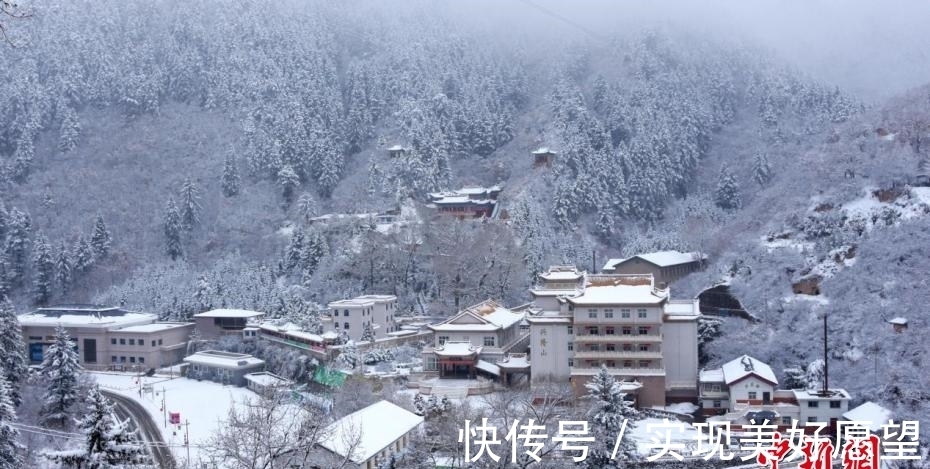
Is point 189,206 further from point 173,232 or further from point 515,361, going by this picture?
point 515,361

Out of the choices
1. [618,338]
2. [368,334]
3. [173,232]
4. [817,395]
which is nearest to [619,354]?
[618,338]

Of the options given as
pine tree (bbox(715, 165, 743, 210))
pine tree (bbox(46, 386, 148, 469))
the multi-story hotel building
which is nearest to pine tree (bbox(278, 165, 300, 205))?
pine tree (bbox(715, 165, 743, 210))

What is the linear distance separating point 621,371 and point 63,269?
3772 cm

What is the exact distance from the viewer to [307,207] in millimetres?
53188

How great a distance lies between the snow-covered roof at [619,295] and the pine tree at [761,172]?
96.0 feet

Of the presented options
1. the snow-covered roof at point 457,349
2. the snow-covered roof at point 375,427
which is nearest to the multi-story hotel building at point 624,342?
the snow-covered roof at point 457,349

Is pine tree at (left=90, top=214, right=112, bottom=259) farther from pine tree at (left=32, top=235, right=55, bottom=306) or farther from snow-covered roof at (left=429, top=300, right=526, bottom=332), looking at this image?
snow-covered roof at (left=429, top=300, right=526, bottom=332)

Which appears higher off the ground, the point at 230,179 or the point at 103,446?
the point at 230,179

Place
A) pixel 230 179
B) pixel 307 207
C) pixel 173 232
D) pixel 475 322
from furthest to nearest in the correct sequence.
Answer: pixel 230 179
pixel 173 232
pixel 307 207
pixel 475 322

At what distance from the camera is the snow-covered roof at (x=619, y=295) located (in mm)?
29234

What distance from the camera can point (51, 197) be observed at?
Result: 195ft

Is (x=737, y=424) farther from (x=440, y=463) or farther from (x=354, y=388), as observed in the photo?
(x=354, y=388)

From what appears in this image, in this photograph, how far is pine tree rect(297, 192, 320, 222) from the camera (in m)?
53.0

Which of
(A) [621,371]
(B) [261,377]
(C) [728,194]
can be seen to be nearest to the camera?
(A) [621,371]
